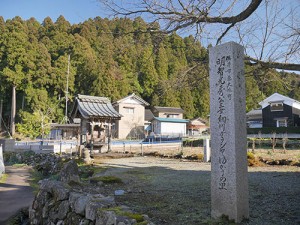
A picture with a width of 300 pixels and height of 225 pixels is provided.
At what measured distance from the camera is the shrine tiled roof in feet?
51.5

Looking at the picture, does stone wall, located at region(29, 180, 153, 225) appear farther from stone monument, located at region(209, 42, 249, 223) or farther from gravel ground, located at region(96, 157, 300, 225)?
stone monument, located at region(209, 42, 249, 223)

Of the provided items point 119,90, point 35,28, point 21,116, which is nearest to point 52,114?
point 21,116

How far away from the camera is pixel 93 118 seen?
1590cm

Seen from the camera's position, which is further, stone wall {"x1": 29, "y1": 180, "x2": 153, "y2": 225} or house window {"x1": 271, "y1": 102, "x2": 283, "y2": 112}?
house window {"x1": 271, "y1": 102, "x2": 283, "y2": 112}

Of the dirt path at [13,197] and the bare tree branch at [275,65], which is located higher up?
the bare tree branch at [275,65]

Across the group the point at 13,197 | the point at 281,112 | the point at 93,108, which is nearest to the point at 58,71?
the point at 93,108

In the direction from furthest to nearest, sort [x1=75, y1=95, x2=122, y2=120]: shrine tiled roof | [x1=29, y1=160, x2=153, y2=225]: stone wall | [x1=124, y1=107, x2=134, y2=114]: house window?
1. [x1=124, y1=107, x2=134, y2=114]: house window
2. [x1=75, y1=95, x2=122, y2=120]: shrine tiled roof
3. [x1=29, y1=160, x2=153, y2=225]: stone wall

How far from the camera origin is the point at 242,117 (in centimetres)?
401

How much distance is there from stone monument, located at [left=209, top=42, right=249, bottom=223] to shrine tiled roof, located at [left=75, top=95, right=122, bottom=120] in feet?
40.2

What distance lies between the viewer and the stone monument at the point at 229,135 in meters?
3.80

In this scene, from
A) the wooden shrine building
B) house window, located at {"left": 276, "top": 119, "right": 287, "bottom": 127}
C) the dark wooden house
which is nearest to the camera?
the wooden shrine building

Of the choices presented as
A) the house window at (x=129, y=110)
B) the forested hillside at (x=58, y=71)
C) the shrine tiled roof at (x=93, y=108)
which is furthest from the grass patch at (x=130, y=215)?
the house window at (x=129, y=110)

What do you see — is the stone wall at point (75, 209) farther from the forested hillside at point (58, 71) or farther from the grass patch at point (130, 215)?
the forested hillside at point (58, 71)

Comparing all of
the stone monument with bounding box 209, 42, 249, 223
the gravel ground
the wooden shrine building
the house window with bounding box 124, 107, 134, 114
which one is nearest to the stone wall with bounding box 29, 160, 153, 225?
the gravel ground
